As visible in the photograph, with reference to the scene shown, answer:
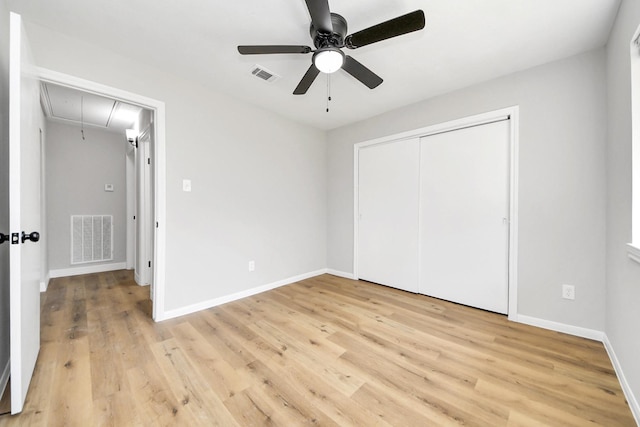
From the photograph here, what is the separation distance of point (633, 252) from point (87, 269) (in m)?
6.08

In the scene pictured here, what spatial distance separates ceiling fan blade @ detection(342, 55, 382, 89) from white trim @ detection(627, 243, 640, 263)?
173 cm

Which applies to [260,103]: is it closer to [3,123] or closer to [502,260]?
[3,123]

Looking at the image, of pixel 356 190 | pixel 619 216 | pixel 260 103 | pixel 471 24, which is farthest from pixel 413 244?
pixel 260 103

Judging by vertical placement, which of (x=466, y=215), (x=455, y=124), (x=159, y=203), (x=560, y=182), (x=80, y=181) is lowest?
(x=466, y=215)

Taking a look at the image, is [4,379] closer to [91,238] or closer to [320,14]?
[320,14]

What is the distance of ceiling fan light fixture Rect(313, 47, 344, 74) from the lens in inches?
59.9

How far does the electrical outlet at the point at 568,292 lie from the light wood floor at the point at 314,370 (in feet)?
1.11

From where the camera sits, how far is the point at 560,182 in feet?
6.97

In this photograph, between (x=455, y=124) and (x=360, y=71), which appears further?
(x=455, y=124)

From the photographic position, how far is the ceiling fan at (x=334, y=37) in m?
1.30

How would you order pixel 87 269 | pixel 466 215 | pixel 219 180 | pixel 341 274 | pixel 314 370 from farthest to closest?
1. pixel 87 269
2. pixel 341 274
3. pixel 219 180
4. pixel 466 215
5. pixel 314 370

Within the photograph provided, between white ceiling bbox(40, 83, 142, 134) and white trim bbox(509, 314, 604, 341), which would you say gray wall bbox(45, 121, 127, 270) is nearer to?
white ceiling bbox(40, 83, 142, 134)

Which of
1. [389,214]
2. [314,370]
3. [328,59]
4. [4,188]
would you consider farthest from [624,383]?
[4,188]

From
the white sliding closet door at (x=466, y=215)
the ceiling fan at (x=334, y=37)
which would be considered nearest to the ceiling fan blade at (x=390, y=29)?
the ceiling fan at (x=334, y=37)
